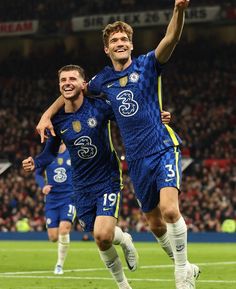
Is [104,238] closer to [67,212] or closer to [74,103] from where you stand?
[74,103]

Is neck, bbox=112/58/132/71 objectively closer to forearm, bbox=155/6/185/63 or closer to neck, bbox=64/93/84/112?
forearm, bbox=155/6/185/63

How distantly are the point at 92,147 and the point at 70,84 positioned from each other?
2.51 ft

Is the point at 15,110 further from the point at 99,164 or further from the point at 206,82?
the point at 99,164

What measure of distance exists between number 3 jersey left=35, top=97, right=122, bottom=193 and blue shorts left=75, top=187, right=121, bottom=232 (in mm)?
67

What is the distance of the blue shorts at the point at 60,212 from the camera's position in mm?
16891

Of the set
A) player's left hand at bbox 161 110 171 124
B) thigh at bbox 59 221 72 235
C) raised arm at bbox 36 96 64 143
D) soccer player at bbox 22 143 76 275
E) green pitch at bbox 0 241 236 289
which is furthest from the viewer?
soccer player at bbox 22 143 76 275

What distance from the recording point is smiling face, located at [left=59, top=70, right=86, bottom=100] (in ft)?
33.9

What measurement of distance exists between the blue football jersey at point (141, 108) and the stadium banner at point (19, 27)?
1302 inches

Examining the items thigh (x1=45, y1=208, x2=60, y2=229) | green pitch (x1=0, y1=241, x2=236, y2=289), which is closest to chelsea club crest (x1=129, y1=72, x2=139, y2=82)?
green pitch (x1=0, y1=241, x2=236, y2=289)

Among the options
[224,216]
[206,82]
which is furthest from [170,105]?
[224,216]

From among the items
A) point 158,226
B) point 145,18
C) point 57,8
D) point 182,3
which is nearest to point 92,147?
point 158,226

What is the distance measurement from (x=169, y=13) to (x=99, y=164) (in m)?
29.3

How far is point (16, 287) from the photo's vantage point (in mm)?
12375

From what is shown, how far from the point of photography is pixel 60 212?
17172 mm
